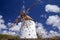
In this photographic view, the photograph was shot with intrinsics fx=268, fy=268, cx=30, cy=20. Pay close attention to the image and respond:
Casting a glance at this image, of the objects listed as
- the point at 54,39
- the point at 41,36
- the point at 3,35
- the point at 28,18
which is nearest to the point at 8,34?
the point at 3,35

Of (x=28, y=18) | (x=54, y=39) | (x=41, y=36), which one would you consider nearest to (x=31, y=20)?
(x=28, y=18)

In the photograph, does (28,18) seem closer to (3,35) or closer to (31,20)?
(31,20)

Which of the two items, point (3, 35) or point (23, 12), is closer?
point (23, 12)

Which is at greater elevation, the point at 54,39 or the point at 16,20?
the point at 16,20

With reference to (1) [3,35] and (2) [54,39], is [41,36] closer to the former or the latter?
(2) [54,39]

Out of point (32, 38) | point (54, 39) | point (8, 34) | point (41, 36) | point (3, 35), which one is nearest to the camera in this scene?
point (54, 39)

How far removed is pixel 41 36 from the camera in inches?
435

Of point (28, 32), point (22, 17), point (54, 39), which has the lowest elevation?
point (54, 39)

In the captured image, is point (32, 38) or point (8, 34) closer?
point (32, 38)

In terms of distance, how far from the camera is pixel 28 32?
12219 millimetres

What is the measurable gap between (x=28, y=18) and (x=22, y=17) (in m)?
0.37

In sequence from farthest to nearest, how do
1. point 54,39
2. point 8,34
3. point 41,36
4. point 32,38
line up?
point 8,34 < point 32,38 < point 41,36 < point 54,39

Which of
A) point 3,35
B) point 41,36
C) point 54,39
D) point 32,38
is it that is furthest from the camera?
point 3,35

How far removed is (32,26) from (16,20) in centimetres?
97
